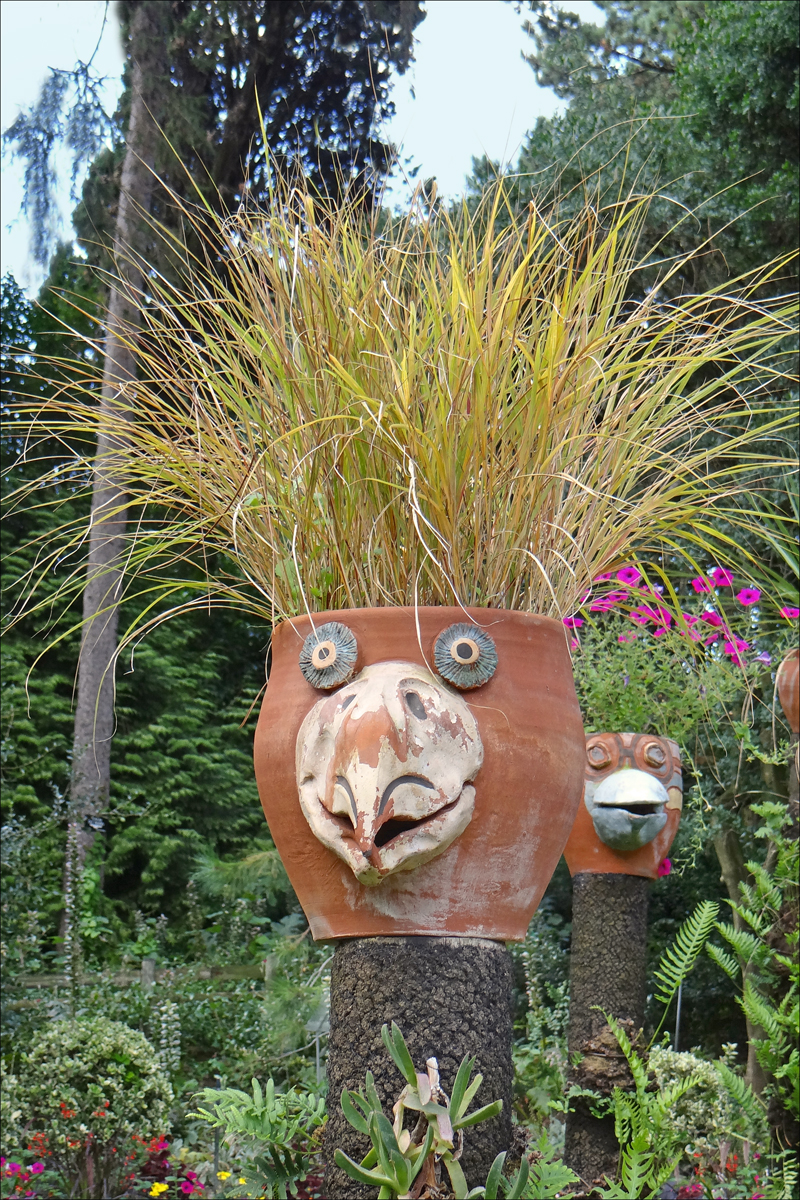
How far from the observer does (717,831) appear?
6664mm

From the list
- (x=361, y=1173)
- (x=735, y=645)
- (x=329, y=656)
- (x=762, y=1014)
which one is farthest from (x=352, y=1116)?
(x=762, y=1014)

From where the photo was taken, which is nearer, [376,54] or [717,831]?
[717,831]

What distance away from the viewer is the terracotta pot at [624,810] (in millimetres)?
3100

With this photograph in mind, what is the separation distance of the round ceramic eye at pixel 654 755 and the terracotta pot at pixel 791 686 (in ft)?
1.28

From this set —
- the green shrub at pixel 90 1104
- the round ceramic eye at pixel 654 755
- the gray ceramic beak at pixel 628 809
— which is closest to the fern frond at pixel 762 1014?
the gray ceramic beak at pixel 628 809

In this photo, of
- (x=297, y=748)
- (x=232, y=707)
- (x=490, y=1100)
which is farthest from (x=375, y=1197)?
(x=232, y=707)

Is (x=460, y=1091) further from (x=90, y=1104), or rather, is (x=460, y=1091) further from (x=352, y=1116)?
(x=90, y=1104)

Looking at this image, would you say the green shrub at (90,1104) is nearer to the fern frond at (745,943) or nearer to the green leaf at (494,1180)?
the fern frond at (745,943)

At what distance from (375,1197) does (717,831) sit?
5.77 metres

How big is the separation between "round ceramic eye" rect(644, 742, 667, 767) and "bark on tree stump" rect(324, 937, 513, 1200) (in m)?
1.96

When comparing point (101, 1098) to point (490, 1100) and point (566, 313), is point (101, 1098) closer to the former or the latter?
point (490, 1100)

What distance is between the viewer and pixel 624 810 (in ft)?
10.2

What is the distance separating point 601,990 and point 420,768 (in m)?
2.06

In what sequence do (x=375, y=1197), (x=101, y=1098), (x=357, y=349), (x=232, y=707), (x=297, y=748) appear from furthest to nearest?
(x=232, y=707) < (x=101, y=1098) < (x=357, y=349) < (x=297, y=748) < (x=375, y=1197)
